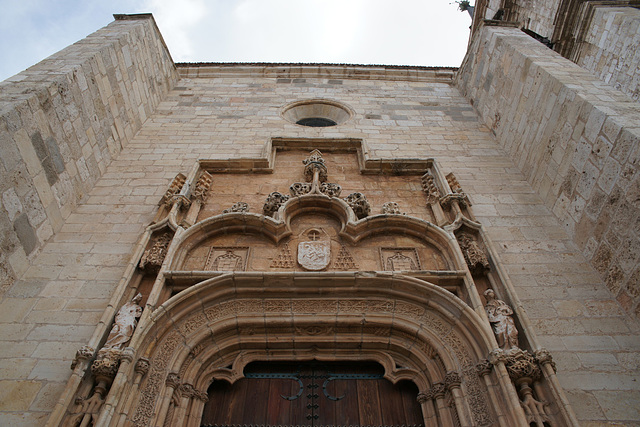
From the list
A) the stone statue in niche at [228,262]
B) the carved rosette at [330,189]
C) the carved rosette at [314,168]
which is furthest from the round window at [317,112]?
the stone statue in niche at [228,262]

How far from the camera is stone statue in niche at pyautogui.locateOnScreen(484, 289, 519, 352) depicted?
388 cm

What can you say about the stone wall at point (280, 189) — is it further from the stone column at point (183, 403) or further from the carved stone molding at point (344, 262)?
the carved stone molding at point (344, 262)

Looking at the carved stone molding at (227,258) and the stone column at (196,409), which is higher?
the carved stone molding at (227,258)

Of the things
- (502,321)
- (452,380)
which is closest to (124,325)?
(452,380)

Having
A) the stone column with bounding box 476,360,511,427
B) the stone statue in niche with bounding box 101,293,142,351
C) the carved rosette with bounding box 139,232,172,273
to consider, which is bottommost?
the stone column with bounding box 476,360,511,427

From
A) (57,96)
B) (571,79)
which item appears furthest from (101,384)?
(571,79)

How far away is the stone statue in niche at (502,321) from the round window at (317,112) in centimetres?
550

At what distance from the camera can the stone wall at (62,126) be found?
15.5 feet

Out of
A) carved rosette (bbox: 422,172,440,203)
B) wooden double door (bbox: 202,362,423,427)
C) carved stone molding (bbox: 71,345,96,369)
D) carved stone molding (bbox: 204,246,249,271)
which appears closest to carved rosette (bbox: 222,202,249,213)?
carved stone molding (bbox: 204,246,249,271)

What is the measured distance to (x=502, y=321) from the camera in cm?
404

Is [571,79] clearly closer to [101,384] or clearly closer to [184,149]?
[184,149]

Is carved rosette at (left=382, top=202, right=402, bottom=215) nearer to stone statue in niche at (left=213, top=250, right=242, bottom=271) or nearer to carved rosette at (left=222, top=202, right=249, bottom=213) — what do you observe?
carved rosette at (left=222, top=202, right=249, bottom=213)

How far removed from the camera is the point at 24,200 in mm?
4875

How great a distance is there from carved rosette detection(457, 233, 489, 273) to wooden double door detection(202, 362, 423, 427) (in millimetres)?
1400
